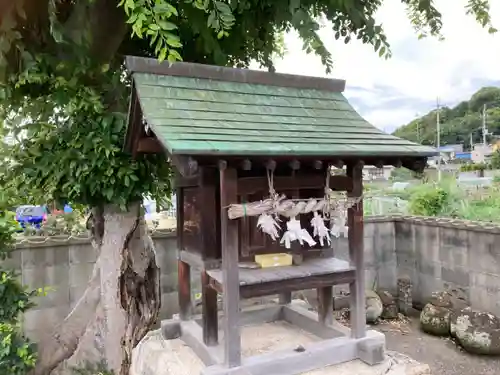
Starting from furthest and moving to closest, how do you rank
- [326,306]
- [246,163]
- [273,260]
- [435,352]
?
[435,352] < [326,306] < [273,260] < [246,163]

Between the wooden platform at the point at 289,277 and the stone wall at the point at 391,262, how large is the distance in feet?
7.75

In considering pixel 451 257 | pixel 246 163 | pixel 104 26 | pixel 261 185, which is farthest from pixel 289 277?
pixel 451 257

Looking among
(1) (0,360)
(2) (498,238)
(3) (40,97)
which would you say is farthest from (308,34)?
(2) (498,238)

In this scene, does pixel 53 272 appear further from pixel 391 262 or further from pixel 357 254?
pixel 391 262

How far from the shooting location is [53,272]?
5.09m

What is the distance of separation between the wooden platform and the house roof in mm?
981

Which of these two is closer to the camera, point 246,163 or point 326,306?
point 246,163

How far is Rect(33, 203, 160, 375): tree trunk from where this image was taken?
165 inches

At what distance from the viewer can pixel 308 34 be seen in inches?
130

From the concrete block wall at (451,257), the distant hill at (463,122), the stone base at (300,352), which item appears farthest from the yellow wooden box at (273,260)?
the distant hill at (463,122)

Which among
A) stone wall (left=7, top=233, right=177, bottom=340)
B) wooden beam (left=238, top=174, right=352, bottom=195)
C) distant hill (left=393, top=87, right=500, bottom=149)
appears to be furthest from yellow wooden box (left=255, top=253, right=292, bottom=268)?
distant hill (left=393, top=87, right=500, bottom=149)

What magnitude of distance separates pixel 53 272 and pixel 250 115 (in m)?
3.50

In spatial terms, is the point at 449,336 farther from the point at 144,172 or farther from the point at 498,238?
the point at 144,172

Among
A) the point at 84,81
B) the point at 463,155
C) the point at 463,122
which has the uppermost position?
the point at 463,122
